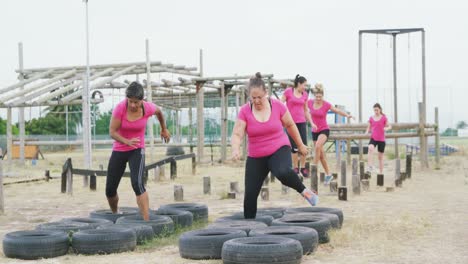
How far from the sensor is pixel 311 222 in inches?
307

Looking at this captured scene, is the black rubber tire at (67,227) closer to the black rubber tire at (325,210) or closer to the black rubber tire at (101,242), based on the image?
the black rubber tire at (101,242)

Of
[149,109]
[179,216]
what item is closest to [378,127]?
[179,216]

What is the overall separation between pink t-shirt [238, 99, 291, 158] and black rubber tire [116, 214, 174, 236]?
156 cm

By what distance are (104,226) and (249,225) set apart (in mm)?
1753

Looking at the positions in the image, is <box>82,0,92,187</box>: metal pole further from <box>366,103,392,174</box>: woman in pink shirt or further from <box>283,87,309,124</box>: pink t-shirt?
<box>283,87,309,124</box>: pink t-shirt

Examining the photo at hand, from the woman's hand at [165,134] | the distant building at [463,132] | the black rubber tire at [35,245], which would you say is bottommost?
the black rubber tire at [35,245]

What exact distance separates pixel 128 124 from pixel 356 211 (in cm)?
433

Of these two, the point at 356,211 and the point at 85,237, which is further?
the point at 356,211

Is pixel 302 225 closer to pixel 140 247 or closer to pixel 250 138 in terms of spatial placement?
pixel 250 138

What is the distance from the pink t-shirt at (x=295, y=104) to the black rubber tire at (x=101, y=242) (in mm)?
5308

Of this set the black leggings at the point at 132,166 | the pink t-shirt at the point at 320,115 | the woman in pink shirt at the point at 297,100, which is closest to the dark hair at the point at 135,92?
the black leggings at the point at 132,166

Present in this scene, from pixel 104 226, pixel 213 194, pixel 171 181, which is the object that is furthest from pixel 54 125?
pixel 104 226

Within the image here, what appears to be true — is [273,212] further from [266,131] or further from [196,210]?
[266,131]

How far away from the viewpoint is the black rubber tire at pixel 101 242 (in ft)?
23.8
